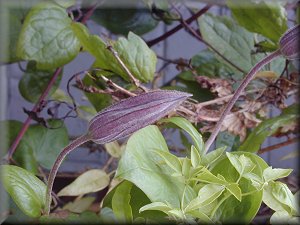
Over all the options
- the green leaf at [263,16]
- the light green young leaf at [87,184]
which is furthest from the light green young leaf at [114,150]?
the green leaf at [263,16]

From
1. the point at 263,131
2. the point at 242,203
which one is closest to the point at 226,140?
the point at 263,131

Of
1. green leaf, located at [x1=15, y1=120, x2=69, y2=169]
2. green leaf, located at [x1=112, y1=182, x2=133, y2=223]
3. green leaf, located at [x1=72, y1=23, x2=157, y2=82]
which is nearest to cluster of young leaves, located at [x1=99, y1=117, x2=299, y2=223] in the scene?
green leaf, located at [x1=112, y1=182, x2=133, y2=223]

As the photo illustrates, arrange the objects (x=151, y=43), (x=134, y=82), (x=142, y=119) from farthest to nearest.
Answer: (x=151, y=43), (x=134, y=82), (x=142, y=119)

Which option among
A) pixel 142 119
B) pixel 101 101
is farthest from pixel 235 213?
pixel 101 101

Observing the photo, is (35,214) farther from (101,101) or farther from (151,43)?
(151,43)

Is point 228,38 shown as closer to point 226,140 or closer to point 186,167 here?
point 226,140

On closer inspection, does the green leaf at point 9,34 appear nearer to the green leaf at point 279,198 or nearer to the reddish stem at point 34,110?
the reddish stem at point 34,110
